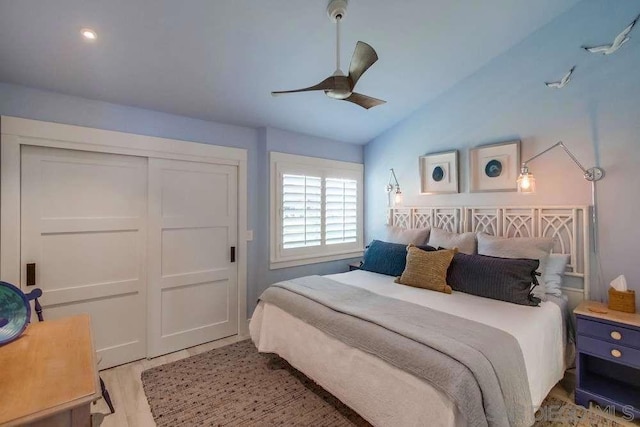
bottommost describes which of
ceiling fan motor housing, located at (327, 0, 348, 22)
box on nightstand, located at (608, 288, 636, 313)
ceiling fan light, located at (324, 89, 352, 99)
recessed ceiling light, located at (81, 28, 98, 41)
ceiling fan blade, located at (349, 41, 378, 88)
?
box on nightstand, located at (608, 288, 636, 313)

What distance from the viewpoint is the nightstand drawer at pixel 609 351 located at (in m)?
2.03

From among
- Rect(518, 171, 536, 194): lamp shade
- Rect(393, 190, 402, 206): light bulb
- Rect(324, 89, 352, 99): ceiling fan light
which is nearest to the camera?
Rect(324, 89, 352, 99): ceiling fan light

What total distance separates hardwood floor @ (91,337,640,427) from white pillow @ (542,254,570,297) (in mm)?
767

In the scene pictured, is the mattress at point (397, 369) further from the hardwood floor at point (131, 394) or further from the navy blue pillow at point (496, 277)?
the hardwood floor at point (131, 394)

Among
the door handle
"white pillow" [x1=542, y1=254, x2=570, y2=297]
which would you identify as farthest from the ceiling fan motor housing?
the door handle

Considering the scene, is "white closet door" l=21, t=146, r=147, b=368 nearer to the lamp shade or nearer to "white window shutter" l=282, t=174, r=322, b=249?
"white window shutter" l=282, t=174, r=322, b=249

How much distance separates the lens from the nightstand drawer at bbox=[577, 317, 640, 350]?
6.68 ft

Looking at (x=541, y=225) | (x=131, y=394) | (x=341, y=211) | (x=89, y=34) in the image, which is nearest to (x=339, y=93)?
(x=89, y=34)

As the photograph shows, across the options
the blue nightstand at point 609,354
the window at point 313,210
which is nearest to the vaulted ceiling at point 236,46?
the window at point 313,210

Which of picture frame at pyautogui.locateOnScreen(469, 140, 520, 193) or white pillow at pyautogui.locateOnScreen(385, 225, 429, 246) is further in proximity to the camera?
white pillow at pyautogui.locateOnScreen(385, 225, 429, 246)

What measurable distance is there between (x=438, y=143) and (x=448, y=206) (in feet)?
2.58

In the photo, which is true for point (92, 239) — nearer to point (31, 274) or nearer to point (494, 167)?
point (31, 274)

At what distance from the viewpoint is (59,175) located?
2598 mm

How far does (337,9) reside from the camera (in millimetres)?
2061
